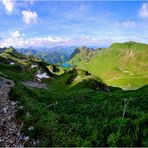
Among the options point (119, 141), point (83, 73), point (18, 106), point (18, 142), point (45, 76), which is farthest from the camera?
point (45, 76)

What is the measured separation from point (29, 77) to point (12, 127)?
10188 cm

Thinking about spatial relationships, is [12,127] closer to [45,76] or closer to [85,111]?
[85,111]

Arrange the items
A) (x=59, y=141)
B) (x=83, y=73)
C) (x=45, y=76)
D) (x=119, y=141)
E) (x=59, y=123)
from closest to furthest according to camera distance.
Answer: (x=119, y=141) < (x=59, y=141) < (x=59, y=123) < (x=83, y=73) < (x=45, y=76)

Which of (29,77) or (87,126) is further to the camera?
(29,77)

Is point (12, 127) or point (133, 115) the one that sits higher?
point (133, 115)

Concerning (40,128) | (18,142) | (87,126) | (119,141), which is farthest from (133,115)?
(18,142)

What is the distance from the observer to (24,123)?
70.3ft

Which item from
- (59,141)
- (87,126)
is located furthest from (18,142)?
(87,126)

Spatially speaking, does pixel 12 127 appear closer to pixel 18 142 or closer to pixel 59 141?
pixel 18 142

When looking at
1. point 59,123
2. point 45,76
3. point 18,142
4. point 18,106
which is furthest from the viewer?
point 45,76

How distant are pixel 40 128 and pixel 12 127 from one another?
318 centimetres

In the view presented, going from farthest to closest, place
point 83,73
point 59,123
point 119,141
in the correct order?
1. point 83,73
2. point 59,123
3. point 119,141

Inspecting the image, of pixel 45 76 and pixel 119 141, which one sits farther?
pixel 45 76

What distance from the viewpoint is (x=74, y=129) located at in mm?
19375
